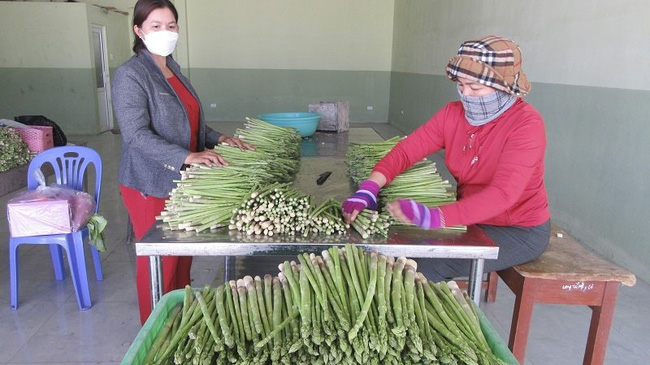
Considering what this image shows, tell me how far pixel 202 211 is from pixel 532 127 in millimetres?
1248

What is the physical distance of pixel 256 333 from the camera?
1.18 meters

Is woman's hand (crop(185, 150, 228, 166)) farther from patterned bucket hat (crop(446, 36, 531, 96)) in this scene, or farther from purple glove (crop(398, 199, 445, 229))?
patterned bucket hat (crop(446, 36, 531, 96))

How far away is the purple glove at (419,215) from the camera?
1.70 meters

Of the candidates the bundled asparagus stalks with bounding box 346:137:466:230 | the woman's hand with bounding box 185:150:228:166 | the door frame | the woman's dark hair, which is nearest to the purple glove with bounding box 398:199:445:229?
the bundled asparagus stalks with bounding box 346:137:466:230

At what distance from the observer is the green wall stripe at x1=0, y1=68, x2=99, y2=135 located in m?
9.35

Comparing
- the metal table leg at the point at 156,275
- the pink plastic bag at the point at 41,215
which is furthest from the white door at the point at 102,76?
the metal table leg at the point at 156,275

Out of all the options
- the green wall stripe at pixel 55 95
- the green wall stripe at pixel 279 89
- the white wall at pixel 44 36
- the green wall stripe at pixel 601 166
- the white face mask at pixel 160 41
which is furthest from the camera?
the green wall stripe at pixel 279 89

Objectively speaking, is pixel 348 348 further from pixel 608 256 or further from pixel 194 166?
pixel 608 256

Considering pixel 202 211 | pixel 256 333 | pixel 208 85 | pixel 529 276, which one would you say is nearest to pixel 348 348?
pixel 256 333

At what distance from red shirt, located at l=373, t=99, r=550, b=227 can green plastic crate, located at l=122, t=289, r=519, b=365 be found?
1.59 feet

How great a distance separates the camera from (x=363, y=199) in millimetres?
1845

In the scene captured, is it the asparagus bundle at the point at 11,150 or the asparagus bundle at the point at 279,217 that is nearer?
the asparagus bundle at the point at 279,217

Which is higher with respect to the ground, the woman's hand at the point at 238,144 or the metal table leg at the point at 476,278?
the woman's hand at the point at 238,144

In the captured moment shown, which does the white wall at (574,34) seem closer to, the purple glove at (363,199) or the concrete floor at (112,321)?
the concrete floor at (112,321)
